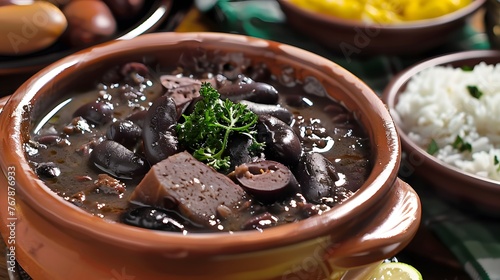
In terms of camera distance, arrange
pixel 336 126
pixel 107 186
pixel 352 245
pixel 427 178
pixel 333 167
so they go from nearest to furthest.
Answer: pixel 352 245 < pixel 107 186 < pixel 333 167 < pixel 336 126 < pixel 427 178

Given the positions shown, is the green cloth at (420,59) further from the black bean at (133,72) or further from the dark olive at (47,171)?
the dark olive at (47,171)

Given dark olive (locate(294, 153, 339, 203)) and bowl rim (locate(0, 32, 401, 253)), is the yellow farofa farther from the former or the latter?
dark olive (locate(294, 153, 339, 203))

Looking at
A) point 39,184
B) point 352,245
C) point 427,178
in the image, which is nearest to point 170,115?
point 39,184

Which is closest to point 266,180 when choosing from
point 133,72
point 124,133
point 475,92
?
point 124,133

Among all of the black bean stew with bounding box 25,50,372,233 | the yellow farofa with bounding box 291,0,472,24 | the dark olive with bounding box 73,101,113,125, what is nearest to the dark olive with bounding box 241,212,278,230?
the black bean stew with bounding box 25,50,372,233

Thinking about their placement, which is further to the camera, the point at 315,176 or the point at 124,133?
the point at 124,133

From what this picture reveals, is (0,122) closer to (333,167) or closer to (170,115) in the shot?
(170,115)

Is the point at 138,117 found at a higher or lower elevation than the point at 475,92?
higher

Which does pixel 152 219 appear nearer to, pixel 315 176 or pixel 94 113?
pixel 315 176
